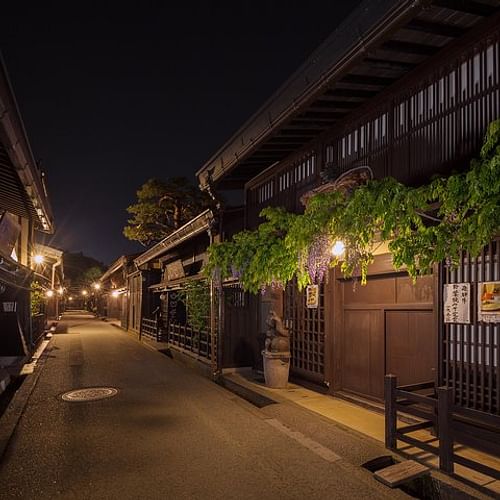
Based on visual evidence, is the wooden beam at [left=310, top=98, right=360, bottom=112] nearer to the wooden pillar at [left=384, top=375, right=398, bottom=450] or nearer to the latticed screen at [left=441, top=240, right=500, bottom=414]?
the latticed screen at [left=441, top=240, right=500, bottom=414]

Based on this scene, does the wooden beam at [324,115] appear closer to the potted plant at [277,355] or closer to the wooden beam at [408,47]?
the wooden beam at [408,47]

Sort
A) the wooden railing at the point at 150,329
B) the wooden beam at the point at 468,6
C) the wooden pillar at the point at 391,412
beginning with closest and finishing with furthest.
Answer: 1. the wooden beam at the point at 468,6
2. the wooden pillar at the point at 391,412
3. the wooden railing at the point at 150,329

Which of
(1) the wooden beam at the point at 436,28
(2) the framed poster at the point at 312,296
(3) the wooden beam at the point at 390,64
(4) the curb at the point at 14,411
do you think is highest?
(1) the wooden beam at the point at 436,28

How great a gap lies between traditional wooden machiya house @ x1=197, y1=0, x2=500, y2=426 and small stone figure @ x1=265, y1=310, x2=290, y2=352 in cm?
61

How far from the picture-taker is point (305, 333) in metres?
12.5

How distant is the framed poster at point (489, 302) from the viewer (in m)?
7.00

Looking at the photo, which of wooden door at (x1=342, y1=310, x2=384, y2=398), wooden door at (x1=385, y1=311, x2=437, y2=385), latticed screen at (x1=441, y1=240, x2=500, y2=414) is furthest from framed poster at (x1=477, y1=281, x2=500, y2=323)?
wooden door at (x1=342, y1=310, x2=384, y2=398)

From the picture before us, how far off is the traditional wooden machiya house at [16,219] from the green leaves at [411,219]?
4914 millimetres

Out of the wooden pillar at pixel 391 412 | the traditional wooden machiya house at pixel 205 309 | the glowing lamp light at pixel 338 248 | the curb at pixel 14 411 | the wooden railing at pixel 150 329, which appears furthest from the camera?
the wooden railing at pixel 150 329

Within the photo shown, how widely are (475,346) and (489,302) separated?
80 centimetres

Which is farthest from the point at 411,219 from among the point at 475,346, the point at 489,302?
the point at 475,346

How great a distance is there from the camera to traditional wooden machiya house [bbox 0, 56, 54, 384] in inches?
273

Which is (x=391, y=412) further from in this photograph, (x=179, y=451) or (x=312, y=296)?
(x=312, y=296)

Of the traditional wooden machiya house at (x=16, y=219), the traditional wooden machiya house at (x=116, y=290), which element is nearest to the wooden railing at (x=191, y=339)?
the traditional wooden machiya house at (x=16, y=219)
